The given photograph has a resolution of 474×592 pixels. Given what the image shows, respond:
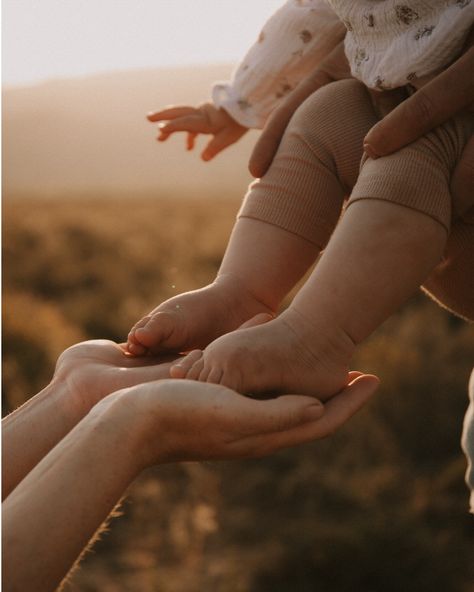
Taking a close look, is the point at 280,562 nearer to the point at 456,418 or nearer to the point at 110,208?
the point at 456,418

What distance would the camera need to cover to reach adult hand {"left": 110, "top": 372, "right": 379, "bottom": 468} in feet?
2.34

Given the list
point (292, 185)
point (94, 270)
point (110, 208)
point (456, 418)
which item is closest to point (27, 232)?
point (94, 270)

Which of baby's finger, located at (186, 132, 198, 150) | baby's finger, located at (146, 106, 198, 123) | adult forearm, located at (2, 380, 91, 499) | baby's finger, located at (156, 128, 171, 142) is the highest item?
baby's finger, located at (146, 106, 198, 123)

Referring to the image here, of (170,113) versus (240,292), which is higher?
(170,113)

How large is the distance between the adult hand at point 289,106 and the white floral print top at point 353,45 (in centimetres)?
5

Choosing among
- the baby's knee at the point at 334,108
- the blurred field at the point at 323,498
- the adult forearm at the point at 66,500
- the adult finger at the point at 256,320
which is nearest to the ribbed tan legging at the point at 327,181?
the baby's knee at the point at 334,108

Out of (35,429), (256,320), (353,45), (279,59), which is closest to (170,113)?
(279,59)

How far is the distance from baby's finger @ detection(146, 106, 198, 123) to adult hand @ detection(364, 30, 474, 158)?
468 millimetres

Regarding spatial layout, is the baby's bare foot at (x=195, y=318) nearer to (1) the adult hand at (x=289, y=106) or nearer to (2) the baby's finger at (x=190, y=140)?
(1) the adult hand at (x=289, y=106)

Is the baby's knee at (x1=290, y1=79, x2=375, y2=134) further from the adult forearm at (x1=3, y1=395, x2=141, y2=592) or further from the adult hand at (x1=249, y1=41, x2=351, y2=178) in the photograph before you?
the adult forearm at (x1=3, y1=395, x2=141, y2=592)

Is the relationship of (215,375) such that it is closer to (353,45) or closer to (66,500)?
(66,500)

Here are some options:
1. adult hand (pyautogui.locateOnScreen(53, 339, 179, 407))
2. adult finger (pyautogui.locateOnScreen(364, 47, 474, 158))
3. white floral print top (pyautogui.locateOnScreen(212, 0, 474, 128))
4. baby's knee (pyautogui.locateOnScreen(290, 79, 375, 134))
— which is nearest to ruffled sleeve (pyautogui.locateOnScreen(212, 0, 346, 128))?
white floral print top (pyautogui.locateOnScreen(212, 0, 474, 128))

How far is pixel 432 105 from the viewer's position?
83 centimetres

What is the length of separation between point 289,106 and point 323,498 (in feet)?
6.75
